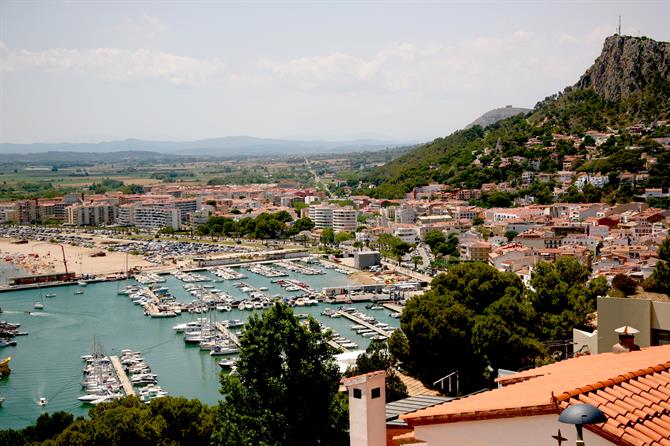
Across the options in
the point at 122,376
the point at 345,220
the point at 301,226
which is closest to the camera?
the point at 122,376

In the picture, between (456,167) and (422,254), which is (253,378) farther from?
(456,167)

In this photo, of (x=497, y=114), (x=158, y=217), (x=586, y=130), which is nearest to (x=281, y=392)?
(x=586, y=130)

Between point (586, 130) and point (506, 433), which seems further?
point (586, 130)

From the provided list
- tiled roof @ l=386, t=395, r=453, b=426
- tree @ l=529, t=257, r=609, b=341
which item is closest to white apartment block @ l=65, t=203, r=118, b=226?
tree @ l=529, t=257, r=609, b=341

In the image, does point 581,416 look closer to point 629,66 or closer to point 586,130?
point 586,130

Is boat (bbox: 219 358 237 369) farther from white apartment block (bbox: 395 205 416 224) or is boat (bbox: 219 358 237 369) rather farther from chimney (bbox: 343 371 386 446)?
white apartment block (bbox: 395 205 416 224)

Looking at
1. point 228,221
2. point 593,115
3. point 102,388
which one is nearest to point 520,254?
point 102,388

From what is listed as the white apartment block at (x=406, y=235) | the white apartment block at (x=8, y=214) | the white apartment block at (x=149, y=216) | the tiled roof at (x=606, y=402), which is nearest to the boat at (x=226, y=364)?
the tiled roof at (x=606, y=402)

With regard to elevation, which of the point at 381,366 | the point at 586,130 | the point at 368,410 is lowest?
the point at 381,366
